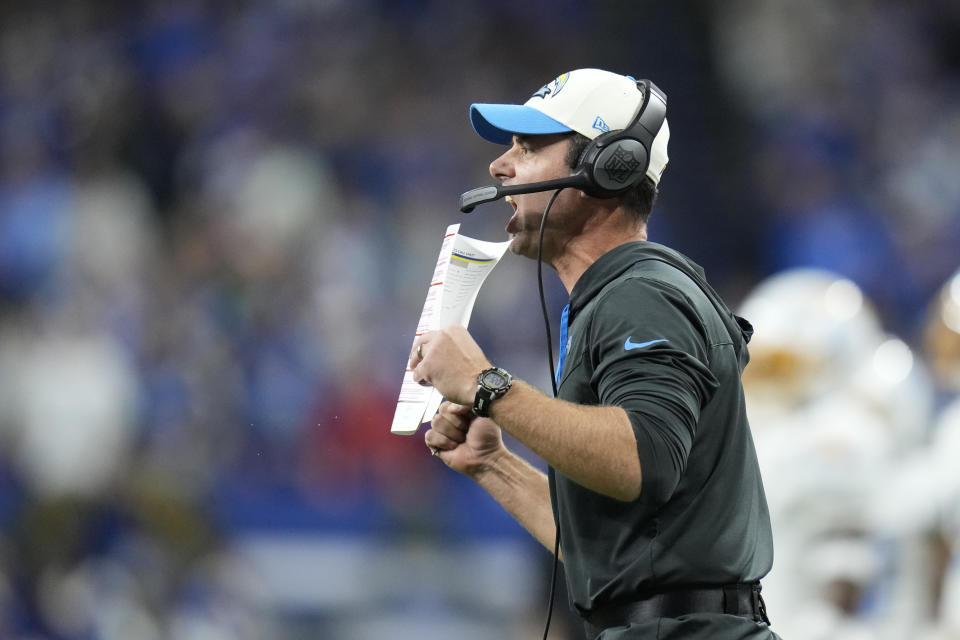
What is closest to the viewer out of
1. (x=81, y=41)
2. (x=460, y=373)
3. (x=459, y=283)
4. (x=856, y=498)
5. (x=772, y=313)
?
(x=460, y=373)

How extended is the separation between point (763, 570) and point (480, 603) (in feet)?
14.5

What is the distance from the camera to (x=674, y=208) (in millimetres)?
6918

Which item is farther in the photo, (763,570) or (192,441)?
(192,441)

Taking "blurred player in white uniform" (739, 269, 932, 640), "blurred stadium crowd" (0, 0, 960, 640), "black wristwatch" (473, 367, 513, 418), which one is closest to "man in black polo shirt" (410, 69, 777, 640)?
"black wristwatch" (473, 367, 513, 418)

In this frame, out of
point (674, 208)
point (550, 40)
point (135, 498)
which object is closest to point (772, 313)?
point (674, 208)

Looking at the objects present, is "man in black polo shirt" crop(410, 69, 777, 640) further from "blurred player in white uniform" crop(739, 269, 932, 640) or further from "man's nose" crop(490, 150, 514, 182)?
"blurred player in white uniform" crop(739, 269, 932, 640)

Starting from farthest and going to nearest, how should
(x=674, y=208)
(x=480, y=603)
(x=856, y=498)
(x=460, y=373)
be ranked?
1. (x=674, y=208)
2. (x=480, y=603)
3. (x=856, y=498)
4. (x=460, y=373)

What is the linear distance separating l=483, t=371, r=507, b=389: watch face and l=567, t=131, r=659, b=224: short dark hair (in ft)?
1.75

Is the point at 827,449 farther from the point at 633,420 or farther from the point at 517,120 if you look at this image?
the point at 633,420

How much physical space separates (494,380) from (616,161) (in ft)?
1.73

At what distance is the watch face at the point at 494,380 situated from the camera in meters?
1.96

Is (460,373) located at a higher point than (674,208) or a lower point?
lower

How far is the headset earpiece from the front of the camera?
228 cm

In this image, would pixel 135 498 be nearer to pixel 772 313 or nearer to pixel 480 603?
pixel 480 603
